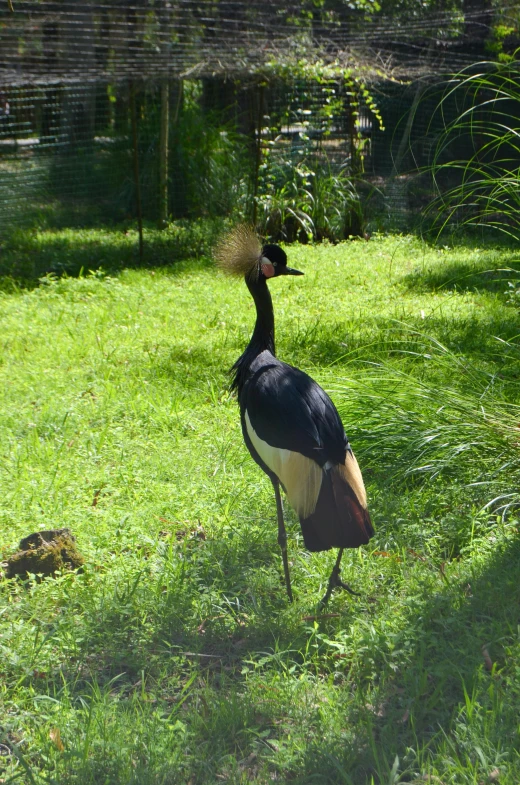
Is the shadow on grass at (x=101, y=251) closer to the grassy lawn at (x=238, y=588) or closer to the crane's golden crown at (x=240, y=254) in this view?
the grassy lawn at (x=238, y=588)

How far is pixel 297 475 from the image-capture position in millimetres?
3047

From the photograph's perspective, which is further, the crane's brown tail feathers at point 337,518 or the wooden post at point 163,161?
the wooden post at point 163,161

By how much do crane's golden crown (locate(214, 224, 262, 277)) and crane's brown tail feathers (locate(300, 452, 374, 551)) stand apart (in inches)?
42.5

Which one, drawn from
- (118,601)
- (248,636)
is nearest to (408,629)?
(248,636)

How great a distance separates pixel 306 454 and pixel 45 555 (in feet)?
4.06

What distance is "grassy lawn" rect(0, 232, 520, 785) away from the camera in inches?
95.7

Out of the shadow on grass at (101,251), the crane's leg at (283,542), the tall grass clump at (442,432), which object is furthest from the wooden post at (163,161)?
the crane's leg at (283,542)

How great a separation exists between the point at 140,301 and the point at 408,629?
5.47 metres

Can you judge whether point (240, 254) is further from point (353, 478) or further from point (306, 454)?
point (353, 478)

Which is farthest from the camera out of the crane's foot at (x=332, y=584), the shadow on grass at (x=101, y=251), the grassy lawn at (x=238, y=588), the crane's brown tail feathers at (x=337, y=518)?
the shadow on grass at (x=101, y=251)

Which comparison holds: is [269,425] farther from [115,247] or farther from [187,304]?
[115,247]

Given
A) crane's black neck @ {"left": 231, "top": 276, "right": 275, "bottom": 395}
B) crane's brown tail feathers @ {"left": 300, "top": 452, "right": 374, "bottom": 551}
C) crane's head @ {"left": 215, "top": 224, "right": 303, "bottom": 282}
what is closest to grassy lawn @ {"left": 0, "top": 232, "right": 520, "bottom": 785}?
crane's brown tail feathers @ {"left": 300, "top": 452, "right": 374, "bottom": 551}

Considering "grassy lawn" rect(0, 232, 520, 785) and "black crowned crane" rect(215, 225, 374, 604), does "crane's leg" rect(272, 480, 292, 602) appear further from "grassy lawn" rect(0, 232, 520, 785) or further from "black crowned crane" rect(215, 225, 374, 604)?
"grassy lawn" rect(0, 232, 520, 785)

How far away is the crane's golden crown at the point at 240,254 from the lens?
141 inches
